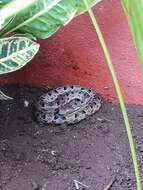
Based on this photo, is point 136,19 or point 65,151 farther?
point 65,151

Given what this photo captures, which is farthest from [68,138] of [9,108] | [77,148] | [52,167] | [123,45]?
[123,45]

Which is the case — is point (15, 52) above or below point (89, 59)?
below

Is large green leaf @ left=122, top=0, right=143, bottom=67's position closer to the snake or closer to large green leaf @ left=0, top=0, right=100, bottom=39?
large green leaf @ left=0, top=0, right=100, bottom=39

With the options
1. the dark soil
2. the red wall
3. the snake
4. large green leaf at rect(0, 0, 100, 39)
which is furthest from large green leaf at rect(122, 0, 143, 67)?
the snake

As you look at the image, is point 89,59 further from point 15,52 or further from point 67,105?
point 15,52

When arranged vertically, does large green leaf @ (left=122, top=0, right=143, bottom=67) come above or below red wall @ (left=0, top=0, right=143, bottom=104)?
below

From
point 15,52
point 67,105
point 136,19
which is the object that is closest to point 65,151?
point 67,105

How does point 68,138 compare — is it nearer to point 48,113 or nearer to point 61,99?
point 48,113
